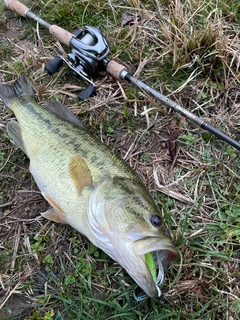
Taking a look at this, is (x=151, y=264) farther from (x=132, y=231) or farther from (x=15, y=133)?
(x=15, y=133)

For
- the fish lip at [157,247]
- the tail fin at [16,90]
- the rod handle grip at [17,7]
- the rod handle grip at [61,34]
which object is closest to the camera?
the fish lip at [157,247]

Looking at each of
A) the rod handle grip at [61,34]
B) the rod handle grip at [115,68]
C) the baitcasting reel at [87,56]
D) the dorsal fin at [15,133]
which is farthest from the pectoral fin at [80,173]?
the rod handle grip at [61,34]

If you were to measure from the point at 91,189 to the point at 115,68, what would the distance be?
151 cm

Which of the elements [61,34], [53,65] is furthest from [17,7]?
[53,65]

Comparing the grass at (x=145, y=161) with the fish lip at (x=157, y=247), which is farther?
the grass at (x=145, y=161)

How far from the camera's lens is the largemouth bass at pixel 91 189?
8.32 ft

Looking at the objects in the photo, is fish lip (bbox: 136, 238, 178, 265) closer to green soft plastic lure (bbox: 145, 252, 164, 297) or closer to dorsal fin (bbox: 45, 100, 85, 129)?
green soft plastic lure (bbox: 145, 252, 164, 297)

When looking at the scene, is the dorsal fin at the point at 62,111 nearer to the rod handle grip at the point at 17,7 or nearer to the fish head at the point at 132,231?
the fish head at the point at 132,231

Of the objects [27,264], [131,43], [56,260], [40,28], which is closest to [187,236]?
[56,260]

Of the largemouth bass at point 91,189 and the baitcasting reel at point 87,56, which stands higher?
the baitcasting reel at point 87,56

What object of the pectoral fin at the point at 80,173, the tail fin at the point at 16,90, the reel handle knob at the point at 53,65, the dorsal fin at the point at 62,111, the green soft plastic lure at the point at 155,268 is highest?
the tail fin at the point at 16,90

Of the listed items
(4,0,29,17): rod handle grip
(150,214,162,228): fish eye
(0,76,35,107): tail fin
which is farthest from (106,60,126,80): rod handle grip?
(150,214,162,228): fish eye

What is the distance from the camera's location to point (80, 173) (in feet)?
9.73

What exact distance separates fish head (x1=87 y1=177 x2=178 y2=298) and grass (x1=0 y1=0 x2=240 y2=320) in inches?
12.3
